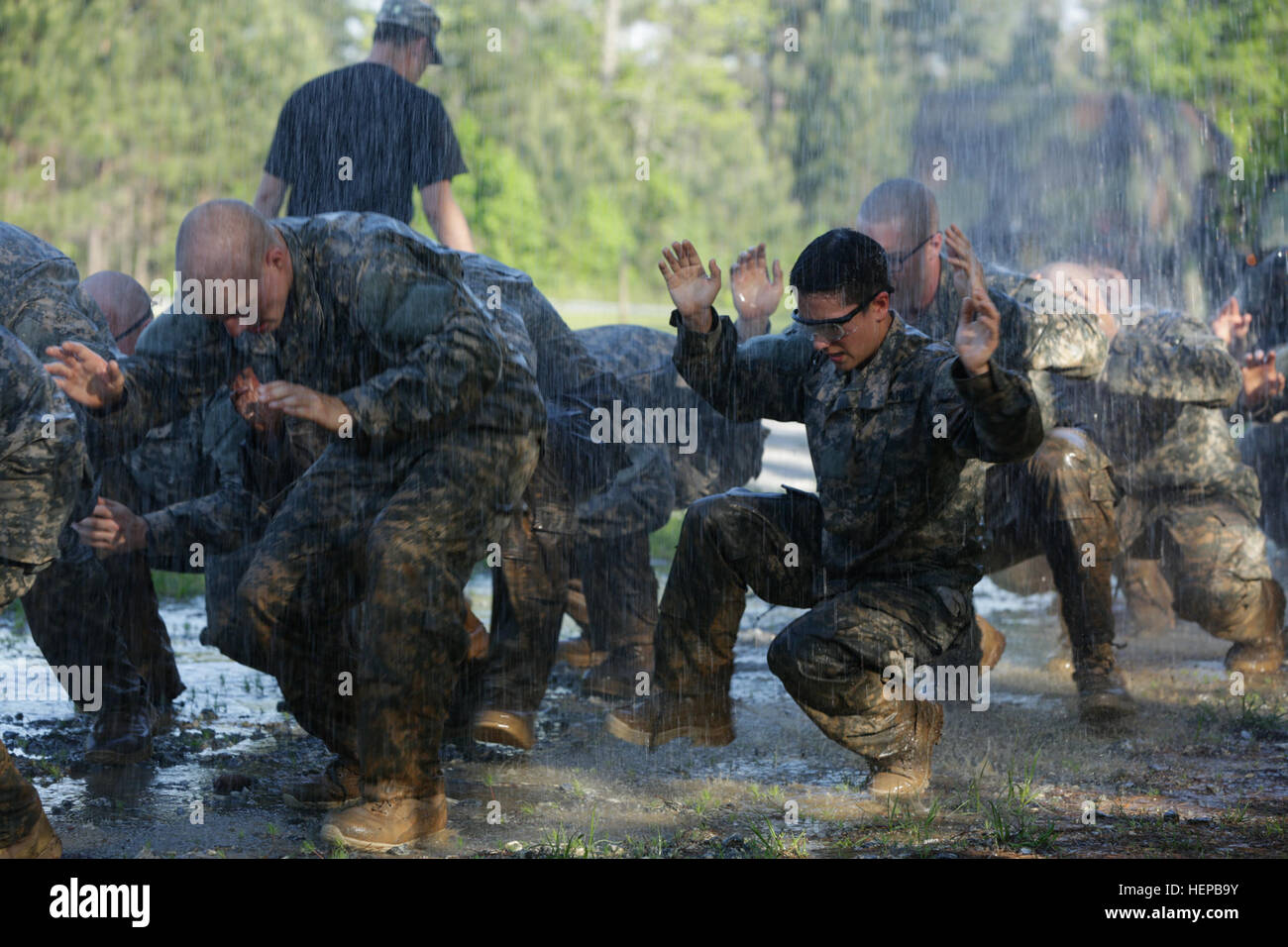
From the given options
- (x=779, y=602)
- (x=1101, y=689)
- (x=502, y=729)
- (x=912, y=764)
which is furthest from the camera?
(x=1101, y=689)

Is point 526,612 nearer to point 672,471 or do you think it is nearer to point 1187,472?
point 672,471

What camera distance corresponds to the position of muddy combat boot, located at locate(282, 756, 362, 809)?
16.9ft

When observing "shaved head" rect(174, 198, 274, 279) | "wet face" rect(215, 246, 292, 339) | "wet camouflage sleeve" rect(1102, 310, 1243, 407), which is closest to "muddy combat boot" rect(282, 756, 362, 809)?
"wet face" rect(215, 246, 292, 339)

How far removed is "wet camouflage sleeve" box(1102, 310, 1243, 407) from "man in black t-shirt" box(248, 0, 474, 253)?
9.87 feet

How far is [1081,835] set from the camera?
16.0 ft

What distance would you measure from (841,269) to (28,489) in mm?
2544

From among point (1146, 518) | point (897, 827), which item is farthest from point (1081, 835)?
point (1146, 518)

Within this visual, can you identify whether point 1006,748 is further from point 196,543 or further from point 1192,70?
point 1192,70

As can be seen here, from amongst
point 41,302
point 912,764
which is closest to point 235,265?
point 41,302

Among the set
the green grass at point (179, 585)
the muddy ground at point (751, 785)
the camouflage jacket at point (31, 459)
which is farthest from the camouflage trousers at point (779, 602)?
the green grass at point (179, 585)

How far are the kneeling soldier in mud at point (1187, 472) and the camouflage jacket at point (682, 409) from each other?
62.2 inches

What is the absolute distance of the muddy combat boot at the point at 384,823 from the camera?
4637 mm

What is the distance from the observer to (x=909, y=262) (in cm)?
643

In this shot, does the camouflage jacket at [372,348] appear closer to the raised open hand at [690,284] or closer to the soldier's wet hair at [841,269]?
the raised open hand at [690,284]
